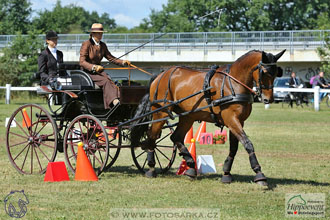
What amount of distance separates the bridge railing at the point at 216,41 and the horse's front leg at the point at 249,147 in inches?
1424

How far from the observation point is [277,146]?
49.9 feet

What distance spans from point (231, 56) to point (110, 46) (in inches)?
362

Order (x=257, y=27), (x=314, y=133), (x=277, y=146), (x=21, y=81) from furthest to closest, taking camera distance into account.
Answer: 1. (x=257, y=27)
2. (x=21, y=81)
3. (x=314, y=133)
4. (x=277, y=146)

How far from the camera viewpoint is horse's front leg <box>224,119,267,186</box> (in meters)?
8.82

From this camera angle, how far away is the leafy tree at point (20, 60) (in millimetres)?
44375

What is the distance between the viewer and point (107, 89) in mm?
10422

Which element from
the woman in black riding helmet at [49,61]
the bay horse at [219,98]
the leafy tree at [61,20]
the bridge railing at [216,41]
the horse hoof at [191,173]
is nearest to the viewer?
the bay horse at [219,98]

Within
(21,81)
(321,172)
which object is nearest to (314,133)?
(321,172)

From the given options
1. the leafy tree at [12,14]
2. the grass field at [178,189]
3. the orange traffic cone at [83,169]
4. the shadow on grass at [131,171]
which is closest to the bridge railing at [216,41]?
the leafy tree at [12,14]

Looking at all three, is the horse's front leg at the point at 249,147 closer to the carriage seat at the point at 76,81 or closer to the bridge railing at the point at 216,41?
the carriage seat at the point at 76,81

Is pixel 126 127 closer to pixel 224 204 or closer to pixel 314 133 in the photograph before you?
pixel 224 204

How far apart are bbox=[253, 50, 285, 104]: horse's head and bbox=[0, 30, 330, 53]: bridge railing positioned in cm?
3621

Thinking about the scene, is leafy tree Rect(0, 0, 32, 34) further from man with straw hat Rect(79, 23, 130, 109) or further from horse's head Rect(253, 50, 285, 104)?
horse's head Rect(253, 50, 285, 104)

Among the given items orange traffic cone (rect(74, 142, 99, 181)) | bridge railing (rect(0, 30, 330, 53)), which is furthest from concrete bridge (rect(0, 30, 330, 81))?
orange traffic cone (rect(74, 142, 99, 181))
